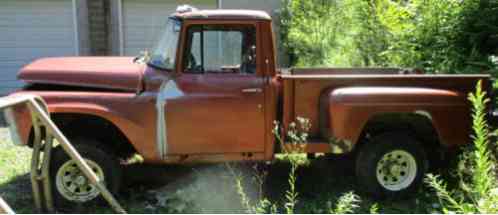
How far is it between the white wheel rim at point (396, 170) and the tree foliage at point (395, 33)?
207cm

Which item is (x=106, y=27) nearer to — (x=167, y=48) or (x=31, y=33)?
(x=31, y=33)

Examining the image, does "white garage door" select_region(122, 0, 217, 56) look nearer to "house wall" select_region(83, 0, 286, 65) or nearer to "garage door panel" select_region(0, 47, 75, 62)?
"house wall" select_region(83, 0, 286, 65)

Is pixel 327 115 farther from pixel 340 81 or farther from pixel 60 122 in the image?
pixel 60 122

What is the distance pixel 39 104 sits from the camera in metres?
3.81

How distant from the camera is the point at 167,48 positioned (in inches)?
177

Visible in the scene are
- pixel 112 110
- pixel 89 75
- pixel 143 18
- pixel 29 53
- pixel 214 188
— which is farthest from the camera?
pixel 143 18

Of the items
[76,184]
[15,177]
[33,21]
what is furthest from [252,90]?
[33,21]

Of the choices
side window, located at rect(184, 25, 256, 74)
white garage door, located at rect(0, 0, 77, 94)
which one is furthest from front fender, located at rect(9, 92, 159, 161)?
white garage door, located at rect(0, 0, 77, 94)

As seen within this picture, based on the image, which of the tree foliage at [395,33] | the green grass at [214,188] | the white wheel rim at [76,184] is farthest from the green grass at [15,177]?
the tree foliage at [395,33]

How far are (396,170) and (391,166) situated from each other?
0.25 feet

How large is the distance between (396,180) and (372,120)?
2.38ft

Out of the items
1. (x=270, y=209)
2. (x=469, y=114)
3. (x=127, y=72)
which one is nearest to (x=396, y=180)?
(x=469, y=114)

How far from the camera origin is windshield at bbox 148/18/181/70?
4375 millimetres

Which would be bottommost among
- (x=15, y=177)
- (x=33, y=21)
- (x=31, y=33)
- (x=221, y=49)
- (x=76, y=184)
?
(x=15, y=177)
